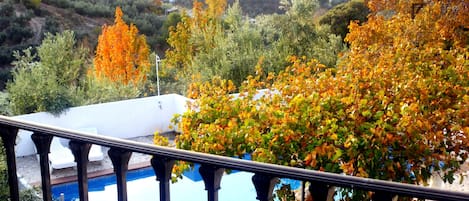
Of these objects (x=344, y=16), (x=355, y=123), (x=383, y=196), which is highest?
(x=344, y=16)

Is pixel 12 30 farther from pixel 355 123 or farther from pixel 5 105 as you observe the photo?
pixel 355 123

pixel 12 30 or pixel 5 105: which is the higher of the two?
pixel 12 30

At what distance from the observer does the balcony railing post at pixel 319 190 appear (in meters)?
0.87

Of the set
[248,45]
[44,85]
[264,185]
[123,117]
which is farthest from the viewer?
[248,45]

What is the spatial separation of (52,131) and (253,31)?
11406 mm

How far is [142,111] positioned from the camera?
34.1ft

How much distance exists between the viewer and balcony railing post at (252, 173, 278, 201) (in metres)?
0.91

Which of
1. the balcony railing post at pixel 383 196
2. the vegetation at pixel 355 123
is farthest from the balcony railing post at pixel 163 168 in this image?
the vegetation at pixel 355 123

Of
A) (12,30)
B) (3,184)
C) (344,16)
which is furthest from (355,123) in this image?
(12,30)

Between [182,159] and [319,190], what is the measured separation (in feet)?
0.97

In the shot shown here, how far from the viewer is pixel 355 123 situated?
3.66 meters

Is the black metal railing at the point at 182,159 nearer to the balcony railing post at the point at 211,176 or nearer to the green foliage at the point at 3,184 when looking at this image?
the balcony railing post at the point at 211,176

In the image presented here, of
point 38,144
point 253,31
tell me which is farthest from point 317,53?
point 38,144

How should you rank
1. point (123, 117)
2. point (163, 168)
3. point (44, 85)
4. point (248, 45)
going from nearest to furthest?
1. point (163, 168)
2. point (44, 85)
3. point (123, 117)
4. point (248, 45)
